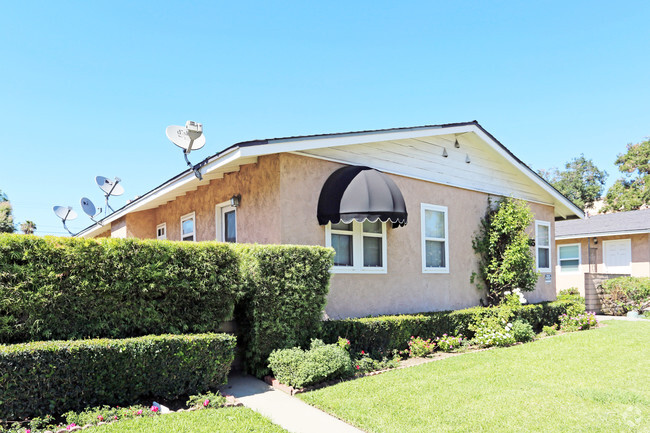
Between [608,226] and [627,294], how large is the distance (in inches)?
209

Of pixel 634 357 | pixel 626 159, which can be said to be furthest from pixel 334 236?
pixel 626 159

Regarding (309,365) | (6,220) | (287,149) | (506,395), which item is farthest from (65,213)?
(6,220)

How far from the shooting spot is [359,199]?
337 inches

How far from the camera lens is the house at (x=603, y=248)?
19.7 m

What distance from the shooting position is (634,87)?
19422 mm

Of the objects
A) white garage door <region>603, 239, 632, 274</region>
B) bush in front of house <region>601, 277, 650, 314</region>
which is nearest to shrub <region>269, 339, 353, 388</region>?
bush in front of house <region>601, 277, 650, 314</region>

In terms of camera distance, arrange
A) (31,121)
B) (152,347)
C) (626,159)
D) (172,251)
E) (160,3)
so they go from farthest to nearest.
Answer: (626,159), (31,121), (160,3), (172,251), (152,347)

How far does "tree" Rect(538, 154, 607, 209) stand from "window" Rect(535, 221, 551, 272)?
128ft

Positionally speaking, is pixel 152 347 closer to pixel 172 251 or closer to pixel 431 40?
pixel 172 251

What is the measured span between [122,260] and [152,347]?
49.1 inches

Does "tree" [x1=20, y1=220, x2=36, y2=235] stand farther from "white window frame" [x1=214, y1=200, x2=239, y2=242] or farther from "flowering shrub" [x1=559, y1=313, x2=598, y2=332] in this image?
"flowering shrub" [x1=559, y1=313, x2=598, y2=332]

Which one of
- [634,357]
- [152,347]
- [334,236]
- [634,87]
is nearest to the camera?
[152,347]

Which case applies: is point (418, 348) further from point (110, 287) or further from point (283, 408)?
point (110, 287)

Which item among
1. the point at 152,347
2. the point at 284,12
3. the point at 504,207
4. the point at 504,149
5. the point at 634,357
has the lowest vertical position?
the point at 634,357
